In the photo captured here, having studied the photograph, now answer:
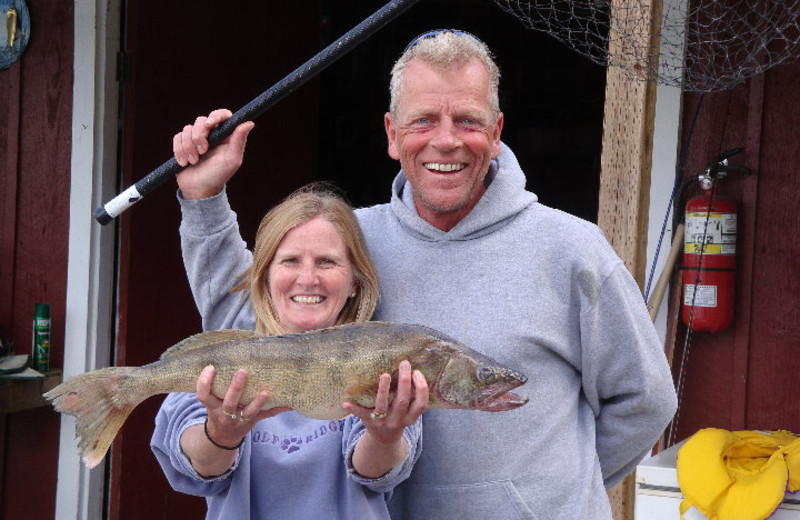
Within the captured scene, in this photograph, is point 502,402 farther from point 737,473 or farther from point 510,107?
point 510,107

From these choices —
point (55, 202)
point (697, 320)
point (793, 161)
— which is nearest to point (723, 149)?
point (793, 161)

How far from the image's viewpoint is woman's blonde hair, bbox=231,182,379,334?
261 cm

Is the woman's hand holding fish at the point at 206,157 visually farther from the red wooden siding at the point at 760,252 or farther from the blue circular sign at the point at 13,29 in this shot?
the blue circular sign at the point at 13,29

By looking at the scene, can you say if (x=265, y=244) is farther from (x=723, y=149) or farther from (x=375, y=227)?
(x=723, y=149)

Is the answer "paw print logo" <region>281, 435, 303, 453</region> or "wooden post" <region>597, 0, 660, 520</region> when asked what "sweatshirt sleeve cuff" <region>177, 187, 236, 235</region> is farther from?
"wooden post" <region>597, 0, 660, 520</region>

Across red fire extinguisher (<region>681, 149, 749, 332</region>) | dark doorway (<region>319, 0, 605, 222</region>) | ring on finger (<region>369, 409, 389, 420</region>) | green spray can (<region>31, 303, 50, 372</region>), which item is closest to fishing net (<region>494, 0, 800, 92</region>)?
red fire extinguisher (<region>681, 149, 749, 332</region>)

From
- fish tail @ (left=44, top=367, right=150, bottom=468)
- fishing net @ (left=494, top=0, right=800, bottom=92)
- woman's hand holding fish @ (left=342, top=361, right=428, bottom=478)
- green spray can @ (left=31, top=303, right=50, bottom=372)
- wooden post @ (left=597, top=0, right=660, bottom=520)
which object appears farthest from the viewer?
green spray can @ (left=31, top=303, right=50, bottom=372)

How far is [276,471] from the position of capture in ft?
8.29

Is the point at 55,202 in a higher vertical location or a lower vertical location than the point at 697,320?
higher

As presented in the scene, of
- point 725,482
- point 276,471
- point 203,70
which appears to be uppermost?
point 203,70

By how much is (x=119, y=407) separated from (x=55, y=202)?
347 centimetres

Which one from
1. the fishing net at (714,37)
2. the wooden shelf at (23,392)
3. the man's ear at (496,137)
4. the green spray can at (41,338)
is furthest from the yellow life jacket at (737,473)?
the green spray can at (41,338)

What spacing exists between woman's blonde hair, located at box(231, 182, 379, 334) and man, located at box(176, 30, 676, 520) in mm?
111

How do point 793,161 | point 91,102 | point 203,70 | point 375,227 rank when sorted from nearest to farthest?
point 375,227 → point 793,161 → point 91,102 → point 203,70
